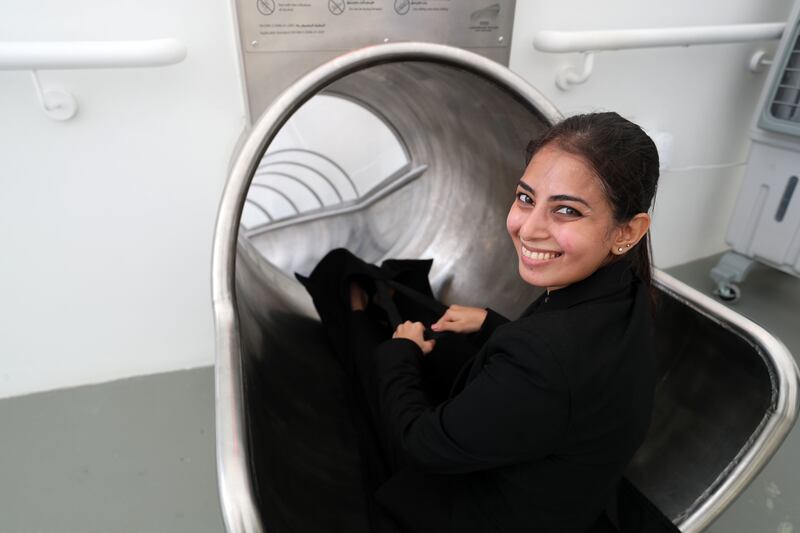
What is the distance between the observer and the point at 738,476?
2.62 feet

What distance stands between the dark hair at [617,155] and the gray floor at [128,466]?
0.86 metres

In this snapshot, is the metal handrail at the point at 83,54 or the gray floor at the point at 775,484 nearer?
the metal handrail at the point at 83,54

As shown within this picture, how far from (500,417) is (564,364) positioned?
87 millimetres

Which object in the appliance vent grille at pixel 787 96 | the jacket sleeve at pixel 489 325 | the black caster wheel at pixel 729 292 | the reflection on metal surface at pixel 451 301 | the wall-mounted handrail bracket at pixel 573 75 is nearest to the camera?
the reflection on metal surface at pixel 451 301

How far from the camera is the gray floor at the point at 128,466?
1.04m

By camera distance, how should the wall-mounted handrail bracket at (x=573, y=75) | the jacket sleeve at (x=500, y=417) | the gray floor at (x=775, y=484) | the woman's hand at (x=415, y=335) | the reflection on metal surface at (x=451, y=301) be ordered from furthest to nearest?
the wall-mounted handrail bracket at (x=573, y=75) < the gray floor at (x=775, y=484) < the woman's hand at (x=415, y=335) < the reflection on metal surface at (x=451, y=301) < the jacket sleeve at (x=500, y=417)

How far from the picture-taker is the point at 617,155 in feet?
1.83

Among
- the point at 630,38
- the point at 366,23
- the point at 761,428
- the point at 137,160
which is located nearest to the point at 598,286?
the point at 761,428

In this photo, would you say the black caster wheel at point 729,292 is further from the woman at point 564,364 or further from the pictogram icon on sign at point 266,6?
the pictogram icon on sign at point 266,6

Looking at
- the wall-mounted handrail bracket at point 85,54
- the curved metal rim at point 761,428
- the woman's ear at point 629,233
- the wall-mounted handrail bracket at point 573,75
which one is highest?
the wall-mounted handrail bracket at point 85,54

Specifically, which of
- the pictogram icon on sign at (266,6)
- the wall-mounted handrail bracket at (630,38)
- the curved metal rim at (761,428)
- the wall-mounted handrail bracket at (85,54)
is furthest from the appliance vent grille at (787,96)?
the wall-mounted handrail bracket at (85,54)

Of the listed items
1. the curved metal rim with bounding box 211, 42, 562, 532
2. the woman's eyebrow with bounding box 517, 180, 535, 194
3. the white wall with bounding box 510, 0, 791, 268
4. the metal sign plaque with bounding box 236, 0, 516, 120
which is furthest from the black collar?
the white wall with bounding box 510, 0, 791, 268

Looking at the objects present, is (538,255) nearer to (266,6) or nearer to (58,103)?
(266,6)

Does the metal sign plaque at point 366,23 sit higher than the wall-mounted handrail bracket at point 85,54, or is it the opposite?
the metal sign plaque at point 366,23
